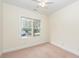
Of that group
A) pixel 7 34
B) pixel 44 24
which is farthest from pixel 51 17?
pixel 7 34

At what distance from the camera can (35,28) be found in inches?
214

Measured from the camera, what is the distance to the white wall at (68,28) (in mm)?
3615

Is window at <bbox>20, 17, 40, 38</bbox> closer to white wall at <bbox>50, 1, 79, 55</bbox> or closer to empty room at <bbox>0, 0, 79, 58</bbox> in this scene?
empty room at <bbox>0, 0, 79, 58</bbox>

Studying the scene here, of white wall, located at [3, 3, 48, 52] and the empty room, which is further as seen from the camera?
white wall, located at [3, 3, 48, 52]

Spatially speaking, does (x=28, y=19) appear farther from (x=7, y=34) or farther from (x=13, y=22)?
(x=7, y=34)

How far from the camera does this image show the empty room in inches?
141

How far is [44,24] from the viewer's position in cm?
612

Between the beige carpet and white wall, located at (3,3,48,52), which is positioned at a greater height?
white wall, located at (3,3,48,52)

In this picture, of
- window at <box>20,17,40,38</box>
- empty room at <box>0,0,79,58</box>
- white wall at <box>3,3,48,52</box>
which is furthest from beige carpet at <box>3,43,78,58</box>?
window at <box>20,17,40,38</box>

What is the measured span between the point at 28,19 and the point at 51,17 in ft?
6.37

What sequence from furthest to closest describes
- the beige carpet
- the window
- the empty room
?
the window → the empty room → the beige carpet

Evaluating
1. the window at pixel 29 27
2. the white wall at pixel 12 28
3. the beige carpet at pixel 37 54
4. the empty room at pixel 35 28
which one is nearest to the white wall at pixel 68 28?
the empty room at pixel 35 28

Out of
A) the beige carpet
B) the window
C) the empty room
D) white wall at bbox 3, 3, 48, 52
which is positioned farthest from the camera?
the window

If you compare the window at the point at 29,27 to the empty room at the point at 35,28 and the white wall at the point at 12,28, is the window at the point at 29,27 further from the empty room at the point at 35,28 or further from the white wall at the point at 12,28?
the white wall at the point at 12,28
